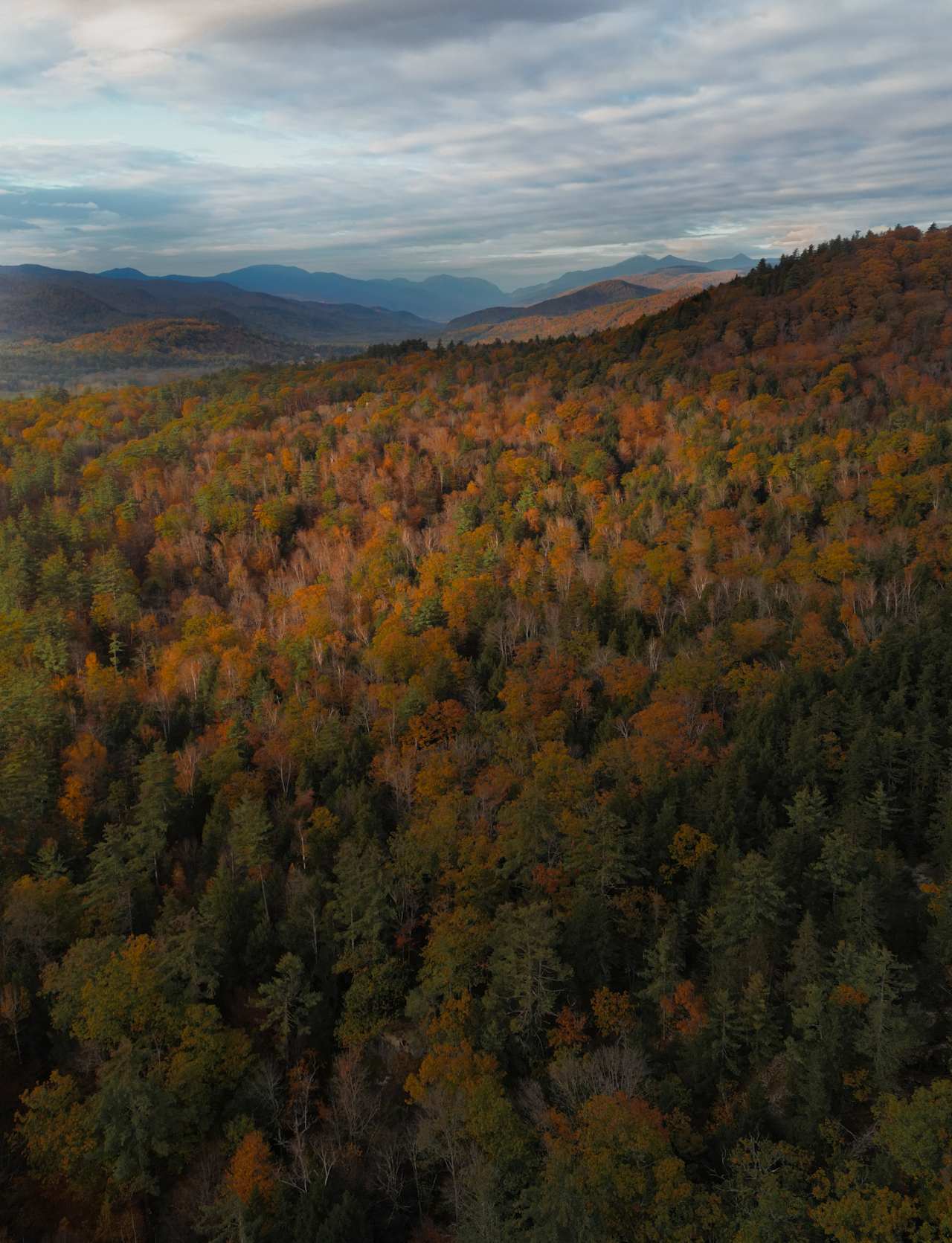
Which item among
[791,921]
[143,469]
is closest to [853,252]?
[143,469]

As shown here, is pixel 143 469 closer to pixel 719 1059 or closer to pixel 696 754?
pixel 696 754

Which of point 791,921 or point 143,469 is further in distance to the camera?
point 143,469

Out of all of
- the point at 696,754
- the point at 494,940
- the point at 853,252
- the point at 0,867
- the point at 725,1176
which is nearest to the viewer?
the point at 725,1176

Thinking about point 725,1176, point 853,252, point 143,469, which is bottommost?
point 725,1176

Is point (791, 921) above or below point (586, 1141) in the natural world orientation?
above

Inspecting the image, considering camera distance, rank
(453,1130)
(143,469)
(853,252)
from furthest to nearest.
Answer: (853,252) < (143,469) < (453,1130)

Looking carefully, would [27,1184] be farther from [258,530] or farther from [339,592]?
[258,530]

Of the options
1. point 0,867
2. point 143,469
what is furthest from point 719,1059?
point 143,469
